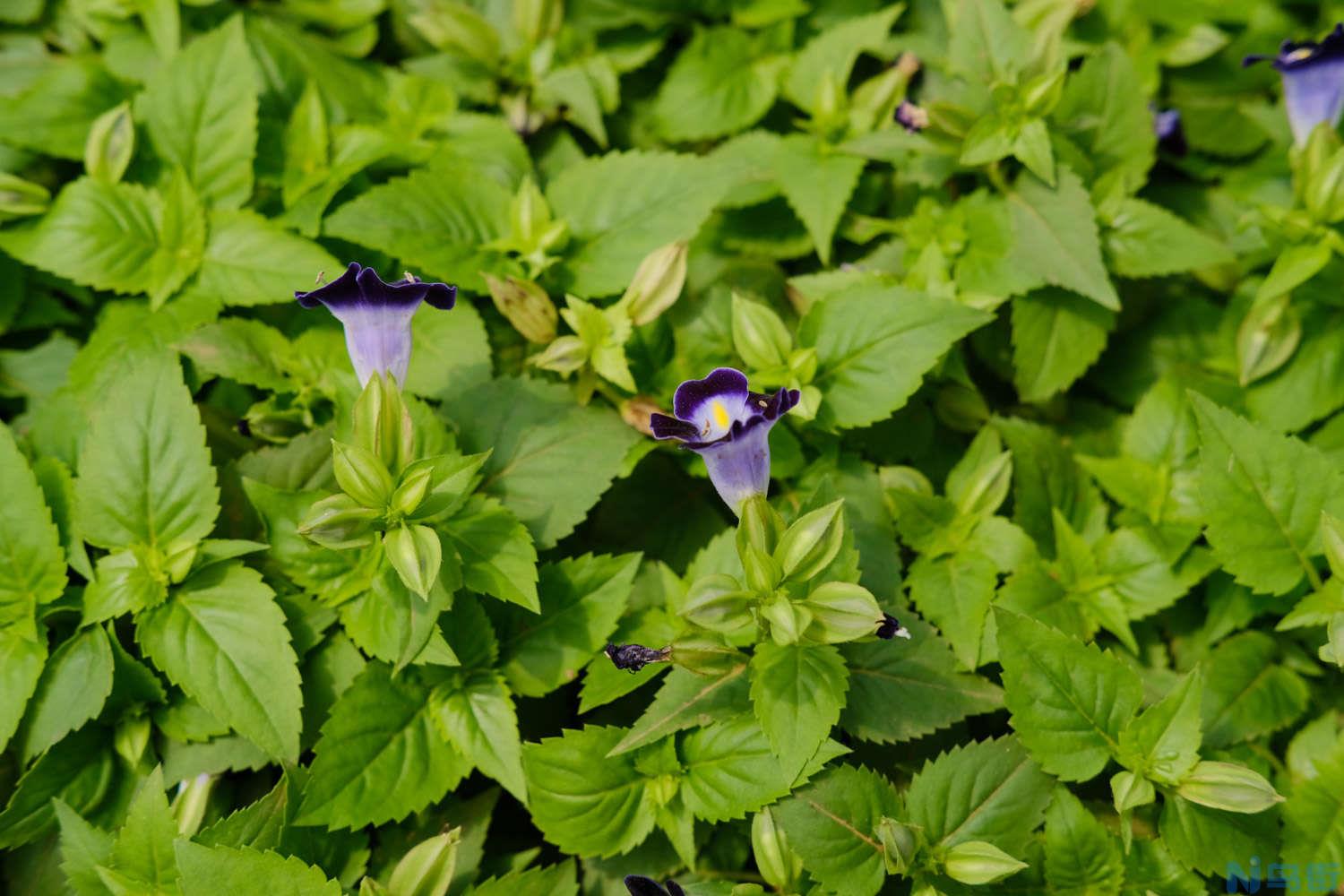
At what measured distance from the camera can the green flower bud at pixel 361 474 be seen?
1816 millimetres

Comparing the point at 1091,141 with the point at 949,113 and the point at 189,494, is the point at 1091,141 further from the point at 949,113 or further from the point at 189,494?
the point at 189,494

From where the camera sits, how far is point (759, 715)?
1.83 metres

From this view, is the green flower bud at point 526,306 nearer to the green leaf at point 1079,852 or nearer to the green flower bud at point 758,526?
the green flower bud at point 758,526

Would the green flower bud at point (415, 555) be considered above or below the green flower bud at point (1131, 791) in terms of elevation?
above

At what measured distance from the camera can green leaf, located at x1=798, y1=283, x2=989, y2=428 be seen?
2295mm

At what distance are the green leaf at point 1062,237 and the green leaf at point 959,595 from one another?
710 millimetres

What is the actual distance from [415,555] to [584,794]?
632 millimetres

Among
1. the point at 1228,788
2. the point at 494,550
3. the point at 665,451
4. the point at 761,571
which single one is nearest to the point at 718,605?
the point at 761,571

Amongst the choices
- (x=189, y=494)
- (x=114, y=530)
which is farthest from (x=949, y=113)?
(x=114, y=530)

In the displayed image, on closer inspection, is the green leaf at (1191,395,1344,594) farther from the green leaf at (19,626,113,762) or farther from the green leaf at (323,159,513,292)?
the green leaf at (19,626,113,762)

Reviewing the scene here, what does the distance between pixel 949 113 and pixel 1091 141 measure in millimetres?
505

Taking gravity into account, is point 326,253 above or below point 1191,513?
above

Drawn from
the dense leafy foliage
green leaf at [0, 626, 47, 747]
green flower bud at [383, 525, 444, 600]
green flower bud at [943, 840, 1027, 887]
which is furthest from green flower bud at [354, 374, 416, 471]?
green flower bud at [943, 840, 1027, 887]

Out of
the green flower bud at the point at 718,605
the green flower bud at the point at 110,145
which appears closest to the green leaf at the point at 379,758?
the green flower bud at the point at 718,605
